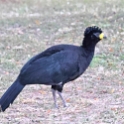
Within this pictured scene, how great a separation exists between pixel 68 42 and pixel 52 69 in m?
5.83

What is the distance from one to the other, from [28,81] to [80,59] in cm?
88

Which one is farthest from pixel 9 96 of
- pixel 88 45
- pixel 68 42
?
pixel 68 42

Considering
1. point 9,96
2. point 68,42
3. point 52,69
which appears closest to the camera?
point 9,96

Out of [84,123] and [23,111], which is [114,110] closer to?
[84,123]

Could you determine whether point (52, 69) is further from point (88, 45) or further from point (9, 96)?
point (88, 45)

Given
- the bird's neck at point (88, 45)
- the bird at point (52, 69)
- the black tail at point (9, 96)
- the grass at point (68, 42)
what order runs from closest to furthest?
the grass at point (68, 42) < the black tail at point (9, 96) < the bird at point (52, 69) < the bird's neck at point (88, 45)

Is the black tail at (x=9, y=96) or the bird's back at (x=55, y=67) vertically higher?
the bird's back at (x=55, y=67)

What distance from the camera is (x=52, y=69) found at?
24.1 feet

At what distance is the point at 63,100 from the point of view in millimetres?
7660

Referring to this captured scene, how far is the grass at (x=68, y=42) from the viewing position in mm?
6909

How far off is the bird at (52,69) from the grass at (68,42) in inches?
10.4

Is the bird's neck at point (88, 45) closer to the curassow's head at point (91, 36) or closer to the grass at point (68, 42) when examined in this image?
the curassow's head at point (91, 36)

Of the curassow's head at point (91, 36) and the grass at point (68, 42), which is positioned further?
the curassow's head at point (91, 36)

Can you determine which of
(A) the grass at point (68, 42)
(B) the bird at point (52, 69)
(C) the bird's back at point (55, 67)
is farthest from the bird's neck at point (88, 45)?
(A) the grass at point (68, 42)
